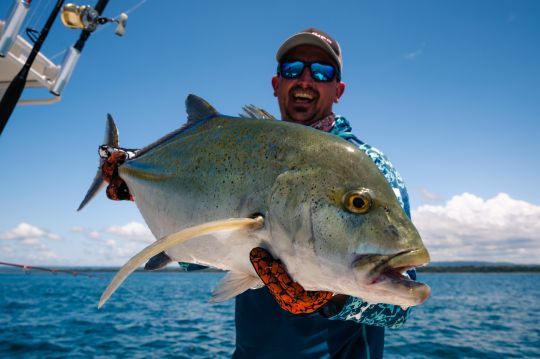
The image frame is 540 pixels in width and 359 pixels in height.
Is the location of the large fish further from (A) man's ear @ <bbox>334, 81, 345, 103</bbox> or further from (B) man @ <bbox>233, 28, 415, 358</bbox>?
(A) man's ear @ <bbox>334, 81, 345, 103</bbox>

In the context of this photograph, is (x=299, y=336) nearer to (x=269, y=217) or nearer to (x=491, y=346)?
(x=269, y=217)

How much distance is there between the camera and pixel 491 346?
1491cm

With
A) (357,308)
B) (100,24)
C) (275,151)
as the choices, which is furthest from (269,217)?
(100,24)

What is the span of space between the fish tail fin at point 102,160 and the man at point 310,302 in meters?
1.40

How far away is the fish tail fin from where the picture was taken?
10.1 ft

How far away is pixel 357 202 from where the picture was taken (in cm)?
162

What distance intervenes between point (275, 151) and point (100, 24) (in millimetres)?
5996

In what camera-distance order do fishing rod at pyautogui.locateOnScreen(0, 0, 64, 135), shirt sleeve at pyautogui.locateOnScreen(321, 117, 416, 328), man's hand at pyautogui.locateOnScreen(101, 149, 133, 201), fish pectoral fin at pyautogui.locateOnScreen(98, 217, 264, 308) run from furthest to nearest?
fishing rod at pyautogui.locateOnScreen(0, 0, 64, 135)
man's hand at pyautogui.locateOnScreen(101, 149, 133, 201)
shirt sleeve at pyautogui.locateOnScreen(321, 117, 416, 328)
fish pectoral fin at pyautogui.locateOnScreen(98, 217, 264, 308)

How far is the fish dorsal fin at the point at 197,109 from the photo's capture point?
2416 millimetres

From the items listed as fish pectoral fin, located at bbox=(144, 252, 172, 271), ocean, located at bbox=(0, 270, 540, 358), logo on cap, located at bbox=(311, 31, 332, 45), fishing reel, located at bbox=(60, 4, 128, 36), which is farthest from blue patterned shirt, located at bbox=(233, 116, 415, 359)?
ocean, located at bbox=(0, 270, 540, 358)

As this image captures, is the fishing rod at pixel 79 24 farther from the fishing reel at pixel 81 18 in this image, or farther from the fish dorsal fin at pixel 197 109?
the fish dorsal fin at pixel 197 109

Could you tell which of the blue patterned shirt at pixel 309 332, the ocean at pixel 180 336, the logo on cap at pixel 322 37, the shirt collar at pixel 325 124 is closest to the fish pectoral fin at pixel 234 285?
the blue patterned shirt at pixel 309 332

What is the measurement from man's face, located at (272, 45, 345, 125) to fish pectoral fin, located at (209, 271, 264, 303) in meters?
1.53

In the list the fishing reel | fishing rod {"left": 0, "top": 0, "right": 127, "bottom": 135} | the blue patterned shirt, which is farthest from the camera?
the fishing reel
